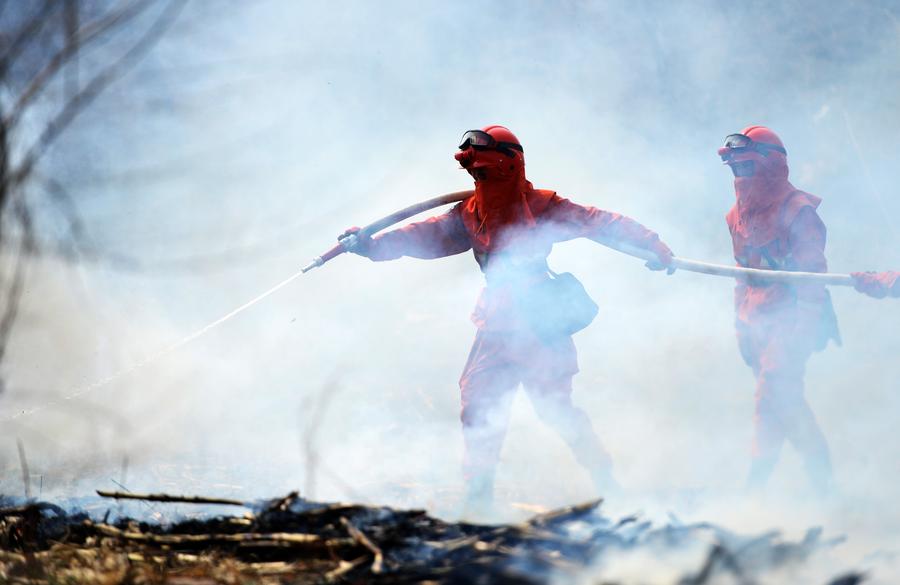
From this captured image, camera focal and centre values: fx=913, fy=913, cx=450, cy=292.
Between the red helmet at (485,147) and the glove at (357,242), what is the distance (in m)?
0.69

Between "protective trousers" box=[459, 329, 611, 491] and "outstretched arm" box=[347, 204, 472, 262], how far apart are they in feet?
1.91

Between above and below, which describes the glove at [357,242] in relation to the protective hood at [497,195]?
below

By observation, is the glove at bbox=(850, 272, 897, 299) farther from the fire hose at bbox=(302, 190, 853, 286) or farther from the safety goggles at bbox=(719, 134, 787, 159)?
the safety goggles at bbox=(719, 134, 787, 159)

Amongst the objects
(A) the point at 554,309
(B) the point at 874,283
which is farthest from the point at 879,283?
(A) the point at 554,309

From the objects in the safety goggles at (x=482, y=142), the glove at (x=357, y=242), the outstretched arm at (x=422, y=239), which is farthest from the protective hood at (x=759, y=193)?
the glove at (x=357, y=242)

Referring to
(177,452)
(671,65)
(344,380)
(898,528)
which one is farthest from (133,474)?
(671,65)

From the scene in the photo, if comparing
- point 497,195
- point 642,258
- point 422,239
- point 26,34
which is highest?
point 497,195

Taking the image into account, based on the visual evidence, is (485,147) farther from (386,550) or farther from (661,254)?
(386,550)

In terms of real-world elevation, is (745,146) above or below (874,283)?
above

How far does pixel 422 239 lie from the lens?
5059 millimetres

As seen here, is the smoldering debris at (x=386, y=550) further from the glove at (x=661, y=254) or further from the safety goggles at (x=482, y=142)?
the safety goggles at (x=482, y=142)

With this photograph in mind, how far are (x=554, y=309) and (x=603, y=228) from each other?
1.68ft

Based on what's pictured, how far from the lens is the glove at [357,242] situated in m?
5.07

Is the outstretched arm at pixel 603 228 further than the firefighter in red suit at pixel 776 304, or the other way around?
the firefighter in red suit at pixel 776 304
